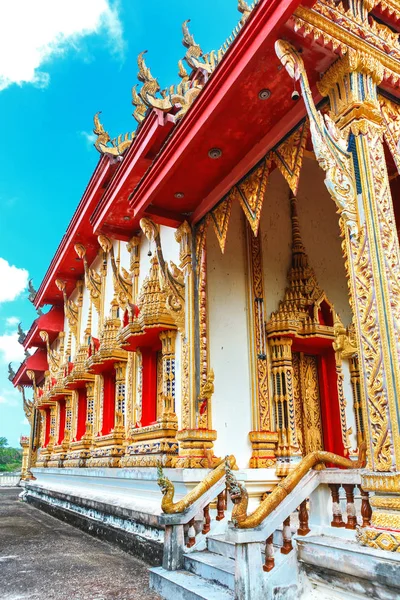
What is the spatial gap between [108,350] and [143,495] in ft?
8.09

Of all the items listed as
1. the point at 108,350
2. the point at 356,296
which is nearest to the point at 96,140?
the point at 108,350

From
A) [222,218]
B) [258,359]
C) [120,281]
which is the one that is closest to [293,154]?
[222,218]

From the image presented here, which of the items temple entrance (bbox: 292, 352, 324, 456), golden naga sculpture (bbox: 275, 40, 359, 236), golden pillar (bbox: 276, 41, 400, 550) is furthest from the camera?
temple entrance (bbox: 292, 352, 324, 456)

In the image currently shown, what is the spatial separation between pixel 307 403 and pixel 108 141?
5.21 metres

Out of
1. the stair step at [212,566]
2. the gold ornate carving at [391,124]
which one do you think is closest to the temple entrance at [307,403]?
the stair step at [212,566]

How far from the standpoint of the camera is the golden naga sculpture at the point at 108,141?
777cm

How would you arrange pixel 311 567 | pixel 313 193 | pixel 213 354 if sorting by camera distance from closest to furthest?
pixel 311 567 < pixel 213 354 < pixel 313 193

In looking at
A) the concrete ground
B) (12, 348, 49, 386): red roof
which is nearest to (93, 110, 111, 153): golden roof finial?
the concrete ground

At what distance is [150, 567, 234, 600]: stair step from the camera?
3399mm

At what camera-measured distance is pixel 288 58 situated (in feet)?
11.3

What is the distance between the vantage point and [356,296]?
322 centimetres

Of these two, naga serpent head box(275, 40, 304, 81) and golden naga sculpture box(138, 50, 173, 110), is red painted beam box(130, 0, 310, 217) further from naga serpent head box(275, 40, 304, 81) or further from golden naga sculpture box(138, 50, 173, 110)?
golden naga sculpture box(138, 50, 173, 110)

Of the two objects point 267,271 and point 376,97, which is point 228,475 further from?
point 267,271

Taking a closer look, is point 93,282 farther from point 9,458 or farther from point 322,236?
point 9,458
